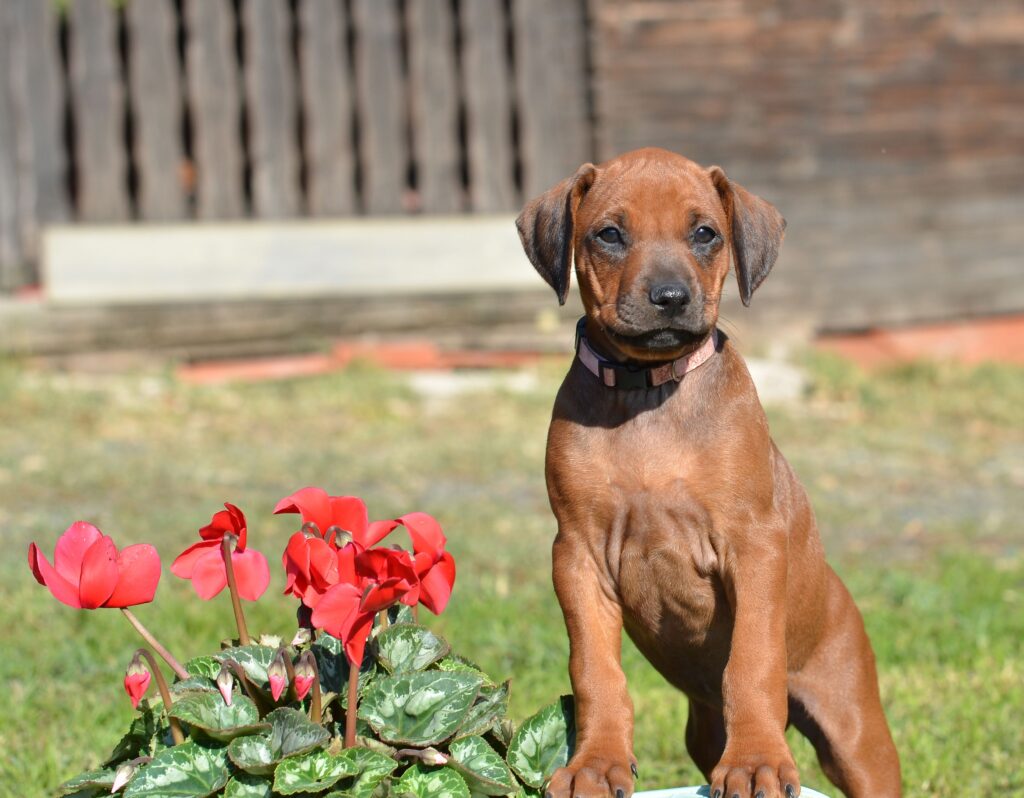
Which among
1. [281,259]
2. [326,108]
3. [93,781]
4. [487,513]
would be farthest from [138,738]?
[326,108]

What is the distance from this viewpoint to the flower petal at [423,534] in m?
2.83

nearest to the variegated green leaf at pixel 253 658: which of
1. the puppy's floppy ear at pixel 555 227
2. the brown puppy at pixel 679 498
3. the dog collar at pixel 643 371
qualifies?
the brown puppy at pixel 679 498

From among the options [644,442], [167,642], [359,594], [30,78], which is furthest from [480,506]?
[30,78]

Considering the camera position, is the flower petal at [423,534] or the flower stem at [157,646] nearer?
the flower stem at [157,646]

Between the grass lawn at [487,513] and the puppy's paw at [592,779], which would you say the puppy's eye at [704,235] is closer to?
the puppy's paw at [592,779]

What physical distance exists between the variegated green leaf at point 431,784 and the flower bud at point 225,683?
13.8 inches

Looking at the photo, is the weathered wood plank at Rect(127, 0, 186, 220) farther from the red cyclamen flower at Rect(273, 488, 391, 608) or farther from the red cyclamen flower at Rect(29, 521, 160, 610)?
the red cyclamen flower at Rect(29, 521, 160, 610)

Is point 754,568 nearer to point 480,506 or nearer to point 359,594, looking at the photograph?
point 359,594

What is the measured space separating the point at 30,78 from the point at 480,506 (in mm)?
5187

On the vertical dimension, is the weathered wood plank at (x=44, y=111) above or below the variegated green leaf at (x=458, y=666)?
above

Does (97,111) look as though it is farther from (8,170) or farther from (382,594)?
(382,594)

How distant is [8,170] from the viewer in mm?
10203

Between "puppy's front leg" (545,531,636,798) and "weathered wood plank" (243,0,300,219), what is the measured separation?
7864mm

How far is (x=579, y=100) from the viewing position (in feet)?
37.2
